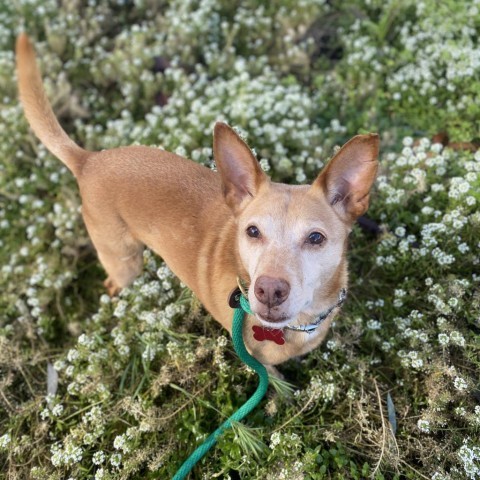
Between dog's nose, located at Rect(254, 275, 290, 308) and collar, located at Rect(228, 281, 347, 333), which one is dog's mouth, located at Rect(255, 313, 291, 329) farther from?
collar, located at Rect(228, 281, 347, 333)

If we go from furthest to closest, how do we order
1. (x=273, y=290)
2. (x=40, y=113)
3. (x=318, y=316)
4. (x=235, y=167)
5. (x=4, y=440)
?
1. (x=40, y=113)
2. (x=4, y=440)
3. (x=318, y=316)
4. (x=235, y=167)
5. (x=273, y=290)

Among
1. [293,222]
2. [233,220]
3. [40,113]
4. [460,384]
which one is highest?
[40,113]

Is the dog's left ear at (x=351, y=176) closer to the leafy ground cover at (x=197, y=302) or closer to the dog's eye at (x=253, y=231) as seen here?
the dog's eye at (x=253, y=231)

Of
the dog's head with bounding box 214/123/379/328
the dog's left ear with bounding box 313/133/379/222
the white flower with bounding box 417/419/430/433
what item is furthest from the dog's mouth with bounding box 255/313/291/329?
the white flower with bounding box 417/419/430/433

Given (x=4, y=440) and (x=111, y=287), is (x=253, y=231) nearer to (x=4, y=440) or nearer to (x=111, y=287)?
(x=111, y=287)

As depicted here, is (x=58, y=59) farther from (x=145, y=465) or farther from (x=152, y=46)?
(x=145, y=465)

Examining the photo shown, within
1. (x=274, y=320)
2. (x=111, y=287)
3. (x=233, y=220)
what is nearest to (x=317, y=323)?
(x=274, y=320)

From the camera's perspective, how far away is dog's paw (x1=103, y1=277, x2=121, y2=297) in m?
4.45

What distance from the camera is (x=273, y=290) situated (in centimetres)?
240

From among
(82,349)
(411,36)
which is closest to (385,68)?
(411,36)

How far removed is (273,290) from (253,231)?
0.51 m

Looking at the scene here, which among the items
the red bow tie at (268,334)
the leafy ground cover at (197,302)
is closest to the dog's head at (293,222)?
the red bow tie at (268,334)

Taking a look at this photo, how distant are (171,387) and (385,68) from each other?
4.47m

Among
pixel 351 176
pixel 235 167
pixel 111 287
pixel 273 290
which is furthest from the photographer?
pixel 111 287
